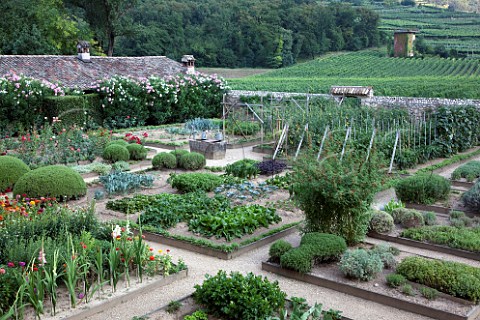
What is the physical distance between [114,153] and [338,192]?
30.9 feet

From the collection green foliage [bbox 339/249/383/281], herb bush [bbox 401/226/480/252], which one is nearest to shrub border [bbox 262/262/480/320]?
green foliage [bbox 339/249/383/281]

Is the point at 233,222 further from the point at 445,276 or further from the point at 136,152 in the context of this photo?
the point at 136,152

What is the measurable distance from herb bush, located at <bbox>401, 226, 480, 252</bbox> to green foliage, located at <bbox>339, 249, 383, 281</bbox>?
187 centimetres

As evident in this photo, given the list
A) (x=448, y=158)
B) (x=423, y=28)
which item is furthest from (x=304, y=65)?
Result: (x=448, y=158)

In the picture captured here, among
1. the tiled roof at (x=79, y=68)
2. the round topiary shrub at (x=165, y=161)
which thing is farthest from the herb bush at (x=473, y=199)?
the tiled roof at (x=79, y=68)

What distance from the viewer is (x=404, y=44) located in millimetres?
59156

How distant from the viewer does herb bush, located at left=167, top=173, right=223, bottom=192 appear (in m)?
13.0

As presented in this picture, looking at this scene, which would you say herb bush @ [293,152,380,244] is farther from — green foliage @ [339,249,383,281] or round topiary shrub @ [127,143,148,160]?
round topiary shrub @ [127,143,148,160]

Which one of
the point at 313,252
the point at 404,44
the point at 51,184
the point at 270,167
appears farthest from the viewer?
the point at 404,44

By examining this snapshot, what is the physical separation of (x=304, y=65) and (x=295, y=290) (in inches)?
1913

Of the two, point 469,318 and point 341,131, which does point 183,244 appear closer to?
point 469,318

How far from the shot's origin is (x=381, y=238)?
10.0 m

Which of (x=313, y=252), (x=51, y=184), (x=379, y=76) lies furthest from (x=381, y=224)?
(x=379, y=76)

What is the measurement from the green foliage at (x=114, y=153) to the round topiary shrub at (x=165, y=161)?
4.45 feet
